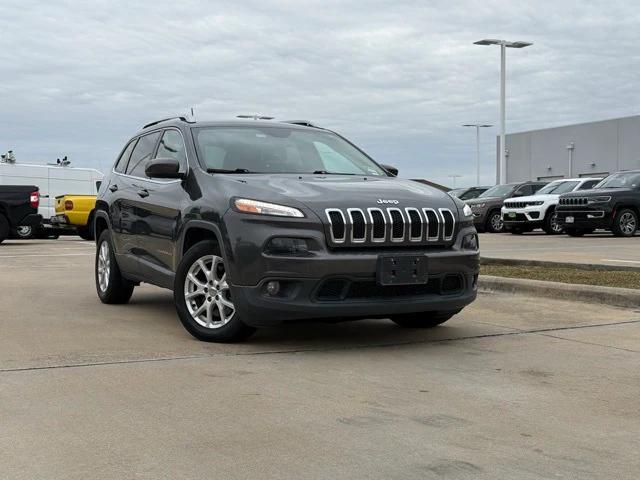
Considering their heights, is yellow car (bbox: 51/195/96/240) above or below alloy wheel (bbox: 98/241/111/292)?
above

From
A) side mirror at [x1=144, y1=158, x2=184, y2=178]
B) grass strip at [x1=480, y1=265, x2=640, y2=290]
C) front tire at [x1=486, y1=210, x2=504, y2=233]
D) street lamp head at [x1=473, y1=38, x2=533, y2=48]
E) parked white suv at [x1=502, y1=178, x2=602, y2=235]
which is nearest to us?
side mirror at [x1=144, y1=158, x2=184, y2=178]

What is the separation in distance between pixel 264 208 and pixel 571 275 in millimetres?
5393

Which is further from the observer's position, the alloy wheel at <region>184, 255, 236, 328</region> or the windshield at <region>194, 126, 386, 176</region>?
the windshield at <region>194, 126, 386, 176</region>

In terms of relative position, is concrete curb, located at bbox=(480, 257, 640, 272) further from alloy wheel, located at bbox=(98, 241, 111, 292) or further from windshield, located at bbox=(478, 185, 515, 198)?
windshield, located at bbox=(478, 185, 515, 198)

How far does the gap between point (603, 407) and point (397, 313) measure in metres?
1.75

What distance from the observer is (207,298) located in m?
6.25

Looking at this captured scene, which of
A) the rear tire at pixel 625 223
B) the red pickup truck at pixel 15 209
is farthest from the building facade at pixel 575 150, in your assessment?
the red pickup truck at pixel 15 209

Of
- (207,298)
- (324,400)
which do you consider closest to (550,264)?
(207,298)

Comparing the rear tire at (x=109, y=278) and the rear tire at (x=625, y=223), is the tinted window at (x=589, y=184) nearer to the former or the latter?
the rear tire at (x=625, y=223)

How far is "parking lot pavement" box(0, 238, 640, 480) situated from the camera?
3.57 meters

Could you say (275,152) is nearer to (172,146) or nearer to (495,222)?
(172,146)

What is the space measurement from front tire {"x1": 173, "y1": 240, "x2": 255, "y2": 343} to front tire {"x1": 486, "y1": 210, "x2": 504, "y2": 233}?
2057cm

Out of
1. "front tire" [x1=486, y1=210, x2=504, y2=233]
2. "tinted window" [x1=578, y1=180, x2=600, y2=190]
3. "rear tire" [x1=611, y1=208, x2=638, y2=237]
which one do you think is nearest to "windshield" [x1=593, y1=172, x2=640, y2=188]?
"rear tire" [x1=611, y1=208, x2=638, y2=237]

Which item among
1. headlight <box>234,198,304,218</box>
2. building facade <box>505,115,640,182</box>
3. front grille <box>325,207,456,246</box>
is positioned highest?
building facade <box>505,115,640,182</box>
